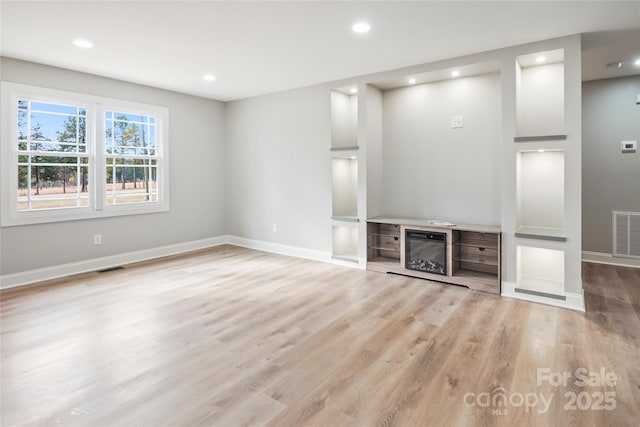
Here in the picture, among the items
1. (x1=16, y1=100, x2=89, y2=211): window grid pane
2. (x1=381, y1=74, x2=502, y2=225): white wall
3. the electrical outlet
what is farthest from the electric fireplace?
(x1=16, y1=100, x2=89, y2=211): window grid pane

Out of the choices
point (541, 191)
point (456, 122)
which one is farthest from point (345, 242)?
point (541, 191)

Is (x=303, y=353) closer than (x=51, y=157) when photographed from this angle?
Yes

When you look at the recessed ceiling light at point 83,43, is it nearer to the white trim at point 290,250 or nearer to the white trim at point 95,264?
the white trim at point 95,264

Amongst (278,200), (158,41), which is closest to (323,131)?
(278,200)

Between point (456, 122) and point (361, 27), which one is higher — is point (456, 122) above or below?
below

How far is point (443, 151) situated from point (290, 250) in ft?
9.11

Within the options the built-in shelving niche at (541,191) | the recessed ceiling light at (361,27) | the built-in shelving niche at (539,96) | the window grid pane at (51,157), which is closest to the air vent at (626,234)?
the built-in shelving niche at (541,191)

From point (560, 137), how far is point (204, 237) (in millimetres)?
5420

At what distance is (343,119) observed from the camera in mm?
5258

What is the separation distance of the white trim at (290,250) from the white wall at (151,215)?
501 millimetres

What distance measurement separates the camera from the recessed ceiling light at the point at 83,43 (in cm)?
346

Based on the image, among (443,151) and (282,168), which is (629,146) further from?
(282,168)

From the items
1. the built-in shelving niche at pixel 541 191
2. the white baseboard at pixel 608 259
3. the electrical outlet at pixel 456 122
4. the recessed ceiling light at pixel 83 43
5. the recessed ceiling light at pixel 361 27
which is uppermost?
the recessed ceiling light at pixel 83 43

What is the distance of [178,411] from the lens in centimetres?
183
